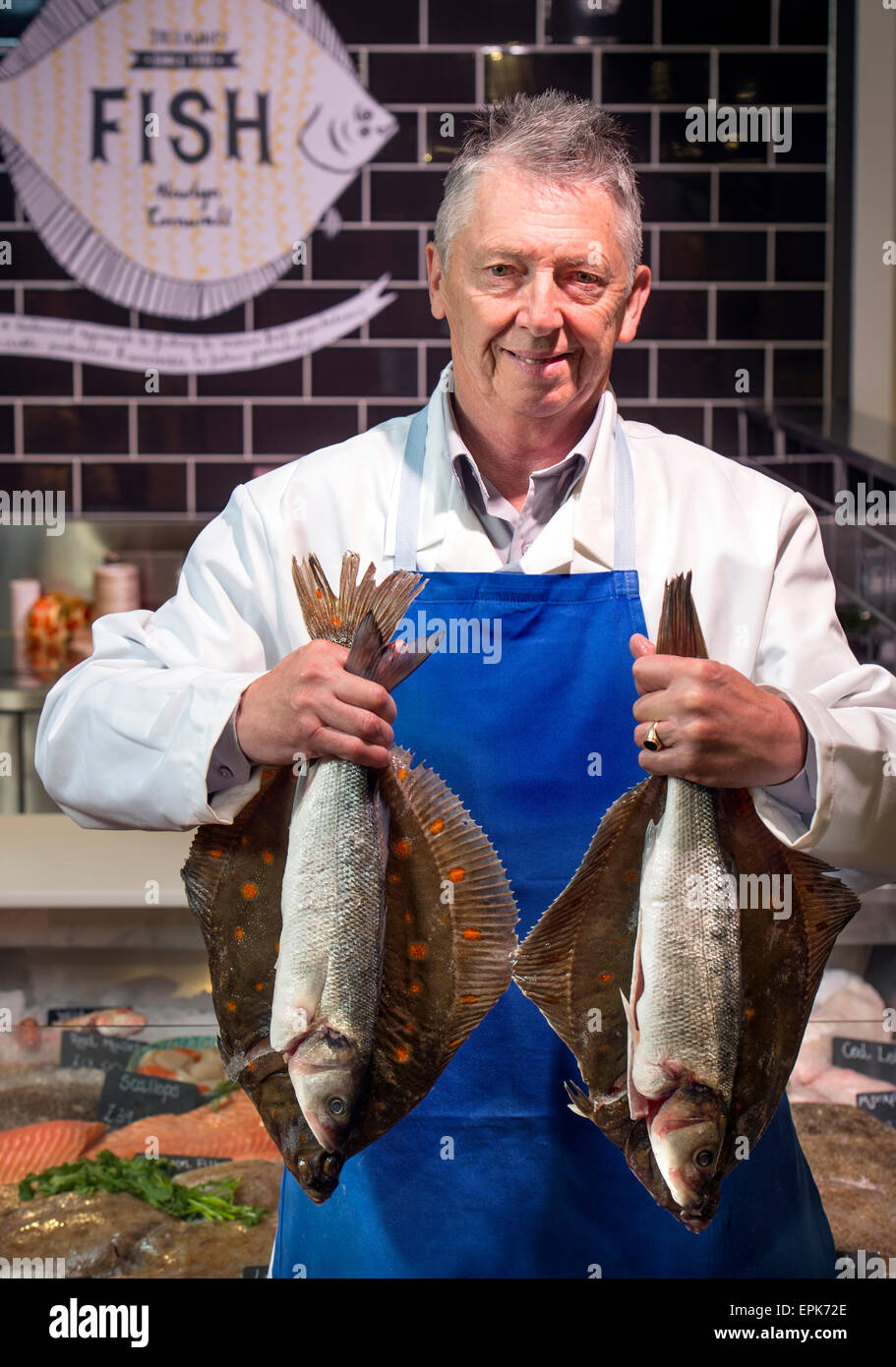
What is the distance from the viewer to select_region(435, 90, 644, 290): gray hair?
1.31 meters

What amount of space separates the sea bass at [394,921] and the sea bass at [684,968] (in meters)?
0.07

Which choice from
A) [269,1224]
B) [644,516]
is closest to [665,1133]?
[644,516]

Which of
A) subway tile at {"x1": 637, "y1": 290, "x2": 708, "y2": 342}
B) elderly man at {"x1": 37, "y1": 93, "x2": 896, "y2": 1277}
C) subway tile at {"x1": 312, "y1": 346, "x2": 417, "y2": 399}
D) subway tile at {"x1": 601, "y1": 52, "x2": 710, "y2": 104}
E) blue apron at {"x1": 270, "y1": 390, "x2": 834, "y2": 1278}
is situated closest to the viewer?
elderly man at {"x1": 37, "y1": 93, "x2": 896, "y2": 1277}

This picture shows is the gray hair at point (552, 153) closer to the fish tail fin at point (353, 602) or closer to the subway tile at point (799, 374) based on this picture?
the fish tail fin at point (353, 602)

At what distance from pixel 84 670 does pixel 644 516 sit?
64 cm

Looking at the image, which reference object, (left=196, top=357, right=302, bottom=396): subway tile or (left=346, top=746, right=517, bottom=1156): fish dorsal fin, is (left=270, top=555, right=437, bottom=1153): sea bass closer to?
(left=346, top=746, right=517, bottom=1156): fish dorsal fin

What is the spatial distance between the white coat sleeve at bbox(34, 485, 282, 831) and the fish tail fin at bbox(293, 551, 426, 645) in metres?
0.10

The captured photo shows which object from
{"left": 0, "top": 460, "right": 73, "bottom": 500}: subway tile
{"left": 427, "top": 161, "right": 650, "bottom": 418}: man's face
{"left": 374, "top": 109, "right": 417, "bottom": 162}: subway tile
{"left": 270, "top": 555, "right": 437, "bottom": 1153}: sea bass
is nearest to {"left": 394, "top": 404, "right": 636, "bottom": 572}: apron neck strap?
{"left": 427, "top": 161, "right": 650, "bottom": 418}: man's face

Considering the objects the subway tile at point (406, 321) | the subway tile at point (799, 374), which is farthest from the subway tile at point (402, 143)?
the subway tile at point (799, 374)

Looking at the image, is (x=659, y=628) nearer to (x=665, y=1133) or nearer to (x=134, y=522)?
(x=665, y=1133)

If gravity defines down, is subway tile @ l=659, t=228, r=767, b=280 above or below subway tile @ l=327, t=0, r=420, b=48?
below

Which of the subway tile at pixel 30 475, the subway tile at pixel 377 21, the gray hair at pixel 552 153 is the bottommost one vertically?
the subway tile at pixel 30 475

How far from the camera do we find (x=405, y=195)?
2.68 meters

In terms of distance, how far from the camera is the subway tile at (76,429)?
2.76 meters
